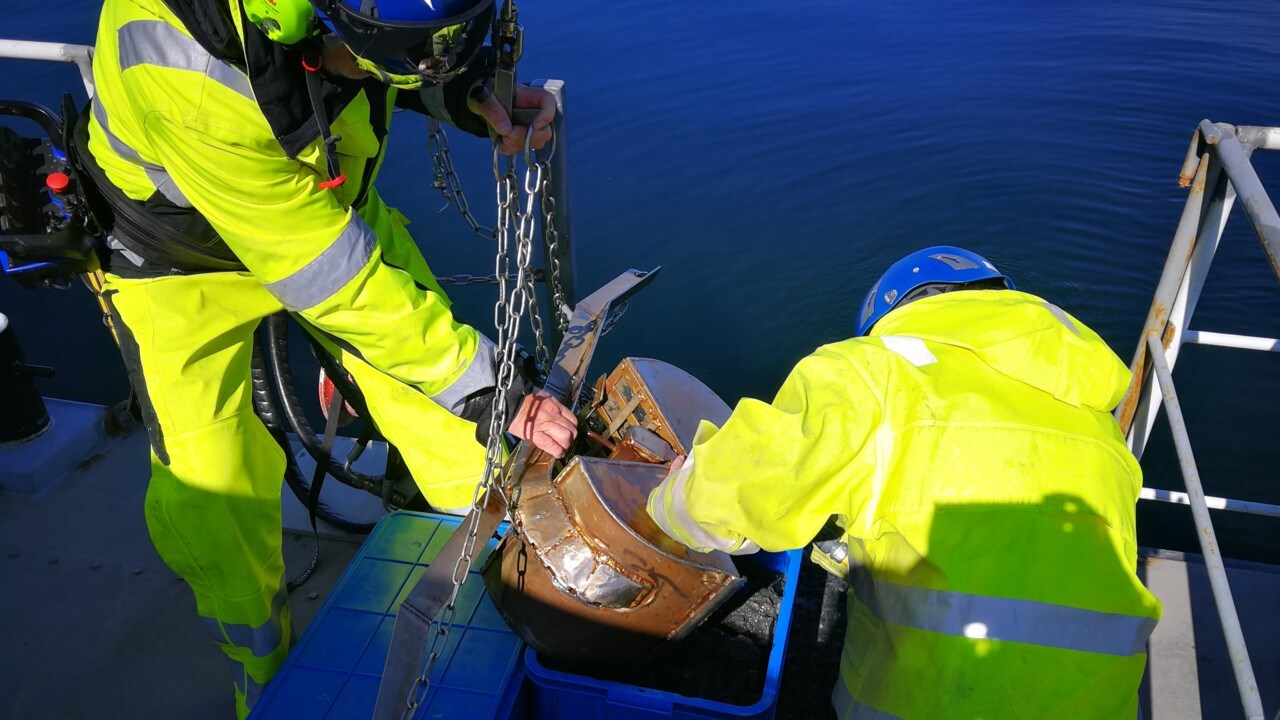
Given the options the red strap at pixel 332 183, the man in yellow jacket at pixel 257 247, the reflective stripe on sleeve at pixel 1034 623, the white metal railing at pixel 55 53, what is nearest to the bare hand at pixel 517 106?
the man in yellow jacket at pixel 257 247

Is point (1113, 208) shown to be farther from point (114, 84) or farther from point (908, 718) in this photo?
point (114, 84)

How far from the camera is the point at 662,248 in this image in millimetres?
5188

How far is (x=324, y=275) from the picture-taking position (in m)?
1.91

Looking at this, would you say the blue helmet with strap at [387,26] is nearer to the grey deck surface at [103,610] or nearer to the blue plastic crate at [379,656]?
the blue plastic crate at [379,656]

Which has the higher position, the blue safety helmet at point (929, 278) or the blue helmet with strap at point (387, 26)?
the blue helmet with strap at point (387, 26)

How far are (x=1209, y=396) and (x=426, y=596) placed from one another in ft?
13.5

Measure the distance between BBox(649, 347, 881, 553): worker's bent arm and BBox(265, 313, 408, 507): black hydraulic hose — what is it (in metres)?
1.60

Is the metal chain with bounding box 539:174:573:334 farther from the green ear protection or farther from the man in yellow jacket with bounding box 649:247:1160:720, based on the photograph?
the man in yellow jacket with bounding box 649:247:1160:720

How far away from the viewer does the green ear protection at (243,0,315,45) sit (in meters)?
1.58

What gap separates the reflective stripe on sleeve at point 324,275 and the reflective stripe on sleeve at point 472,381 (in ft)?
1.23

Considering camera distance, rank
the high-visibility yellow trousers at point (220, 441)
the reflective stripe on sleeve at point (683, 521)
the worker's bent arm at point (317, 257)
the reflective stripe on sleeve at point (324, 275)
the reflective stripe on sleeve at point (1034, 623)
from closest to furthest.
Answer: the reflective stripe on sleeve at point (1034, 623)
the reflective stripe on sleeve at point (683, 521)
the worker's bent arm at point (317, 257)
the reflective stripe on sleeve at point (324, 275)
the high-visibility yellow trousers at point (220, 441)

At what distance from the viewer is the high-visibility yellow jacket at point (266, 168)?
1.74m

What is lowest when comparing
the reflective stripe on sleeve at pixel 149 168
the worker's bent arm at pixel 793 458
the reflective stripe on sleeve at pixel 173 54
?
the worker's bent arm at pixel 793 458

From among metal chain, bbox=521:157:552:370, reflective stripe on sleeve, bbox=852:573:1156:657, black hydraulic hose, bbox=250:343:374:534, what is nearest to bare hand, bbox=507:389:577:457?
metal chain, bbox=521:157:552:370
